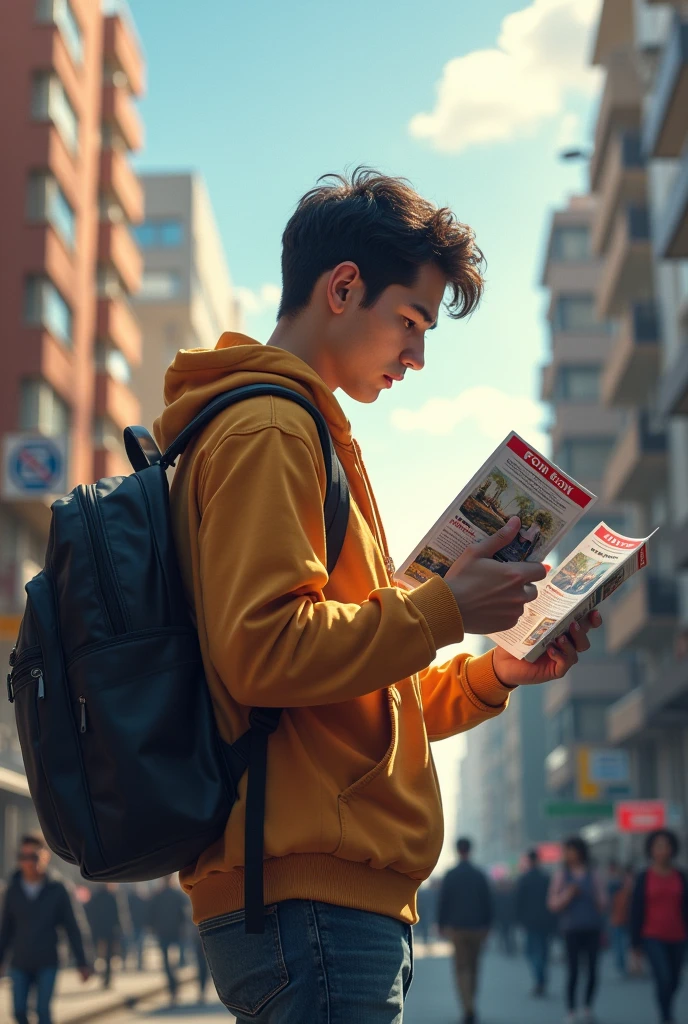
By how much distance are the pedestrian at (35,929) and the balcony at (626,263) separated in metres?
34.3

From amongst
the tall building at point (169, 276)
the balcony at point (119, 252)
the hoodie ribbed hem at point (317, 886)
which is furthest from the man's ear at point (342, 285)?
the tall building at point (169, 276)

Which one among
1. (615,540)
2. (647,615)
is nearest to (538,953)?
(615,540)

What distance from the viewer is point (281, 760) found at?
2.35 m

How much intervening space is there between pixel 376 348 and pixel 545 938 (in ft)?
63.8

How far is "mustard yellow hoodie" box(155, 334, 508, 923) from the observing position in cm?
229

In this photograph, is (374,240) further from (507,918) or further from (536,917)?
(507,918)

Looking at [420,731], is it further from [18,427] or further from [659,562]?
[659,562]

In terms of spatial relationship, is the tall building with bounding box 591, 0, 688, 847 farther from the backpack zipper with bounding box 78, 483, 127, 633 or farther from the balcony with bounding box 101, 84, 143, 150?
the backpack zipper with bounding box 78, 483, 127, 633

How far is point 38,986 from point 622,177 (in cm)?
3586

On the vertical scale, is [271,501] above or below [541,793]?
above

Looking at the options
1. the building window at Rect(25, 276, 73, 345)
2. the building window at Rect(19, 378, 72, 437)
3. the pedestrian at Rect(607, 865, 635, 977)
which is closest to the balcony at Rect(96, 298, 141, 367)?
the building window at Rect(25, 276, 73, 345)

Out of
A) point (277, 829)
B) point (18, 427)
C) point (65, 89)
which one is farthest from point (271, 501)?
point (65, 89)

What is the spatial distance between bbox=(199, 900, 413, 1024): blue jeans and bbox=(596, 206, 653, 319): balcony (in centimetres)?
4220

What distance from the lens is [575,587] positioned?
3.12m
